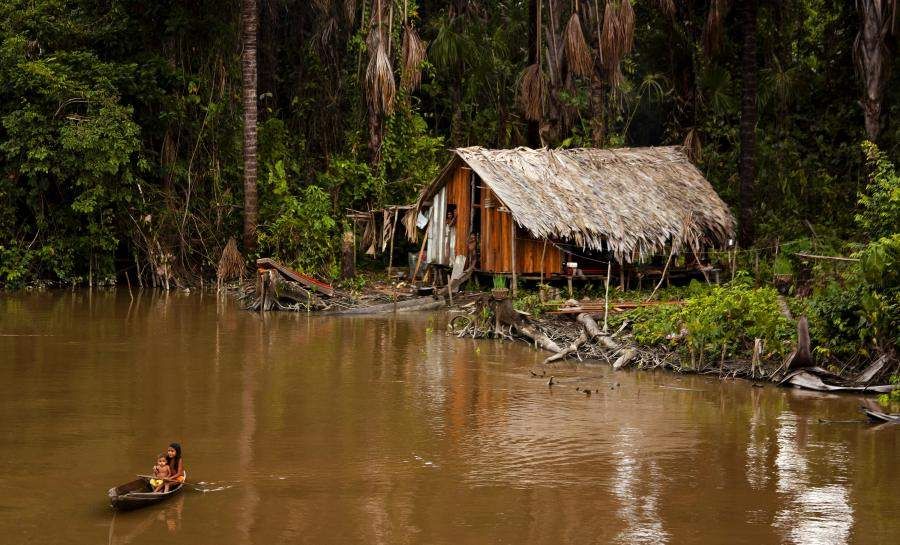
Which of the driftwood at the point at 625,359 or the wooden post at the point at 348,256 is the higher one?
the wooden post at the point at 348,256

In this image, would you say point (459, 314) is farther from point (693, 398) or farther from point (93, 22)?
point (93, 22)

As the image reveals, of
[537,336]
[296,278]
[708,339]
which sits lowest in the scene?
[537,336]

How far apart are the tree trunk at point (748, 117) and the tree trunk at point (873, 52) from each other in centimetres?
183

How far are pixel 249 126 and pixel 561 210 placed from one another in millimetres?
6723

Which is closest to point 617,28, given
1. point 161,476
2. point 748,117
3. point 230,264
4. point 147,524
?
point 748,117

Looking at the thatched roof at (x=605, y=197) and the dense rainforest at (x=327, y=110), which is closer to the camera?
the thatched roof at (x=605, y=197)

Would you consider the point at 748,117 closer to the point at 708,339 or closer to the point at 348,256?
the point at 348,256

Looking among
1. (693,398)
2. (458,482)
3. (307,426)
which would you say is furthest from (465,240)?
(458,482)

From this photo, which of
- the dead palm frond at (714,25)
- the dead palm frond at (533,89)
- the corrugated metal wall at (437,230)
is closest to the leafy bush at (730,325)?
the corrugated metal wall at (437,230)

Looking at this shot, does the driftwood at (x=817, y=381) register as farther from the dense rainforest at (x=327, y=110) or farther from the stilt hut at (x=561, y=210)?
the dense rainforest at (x=327, y=110)

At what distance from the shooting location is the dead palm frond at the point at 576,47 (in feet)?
69.9

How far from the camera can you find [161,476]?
809cm

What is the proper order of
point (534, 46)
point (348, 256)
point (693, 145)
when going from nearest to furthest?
point (348, 256)
point (534, 46)
point (693, 145)

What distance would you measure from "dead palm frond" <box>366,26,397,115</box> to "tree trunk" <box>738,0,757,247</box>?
6.79 metres
